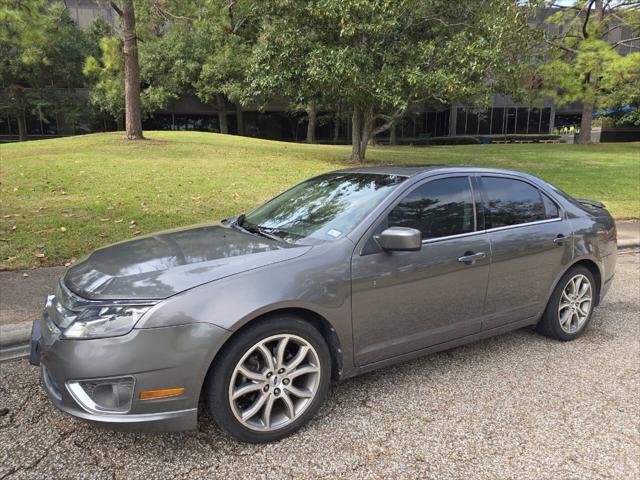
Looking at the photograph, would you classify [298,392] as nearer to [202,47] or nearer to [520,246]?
[520,246]

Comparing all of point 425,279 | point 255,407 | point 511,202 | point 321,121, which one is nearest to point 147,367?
point 255,407

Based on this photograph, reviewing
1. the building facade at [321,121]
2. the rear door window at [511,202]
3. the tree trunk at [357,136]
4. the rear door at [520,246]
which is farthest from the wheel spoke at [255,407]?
the building facade at [321,121]

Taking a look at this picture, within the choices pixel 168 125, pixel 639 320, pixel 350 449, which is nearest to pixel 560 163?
pixel 639 320

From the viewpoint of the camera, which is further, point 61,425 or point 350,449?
point 61,425

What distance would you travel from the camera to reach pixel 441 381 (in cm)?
363

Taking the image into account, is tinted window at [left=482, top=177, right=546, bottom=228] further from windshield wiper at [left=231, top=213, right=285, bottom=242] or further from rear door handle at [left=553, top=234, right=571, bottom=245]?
windshield wiper at [left=231, top=213, right=285, bottom=242]

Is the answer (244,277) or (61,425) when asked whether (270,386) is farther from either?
(61,425)

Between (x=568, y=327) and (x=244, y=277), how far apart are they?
306 centimetres

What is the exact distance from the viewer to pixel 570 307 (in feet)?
14.4

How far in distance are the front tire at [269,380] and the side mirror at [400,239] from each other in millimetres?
696

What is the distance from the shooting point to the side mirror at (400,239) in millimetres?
3104

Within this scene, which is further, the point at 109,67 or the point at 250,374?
the point at 109,67

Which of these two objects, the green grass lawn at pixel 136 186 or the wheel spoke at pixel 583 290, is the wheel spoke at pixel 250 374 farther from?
the green grass lawn at pixel 136 186

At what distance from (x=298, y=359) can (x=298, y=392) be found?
20 cm
